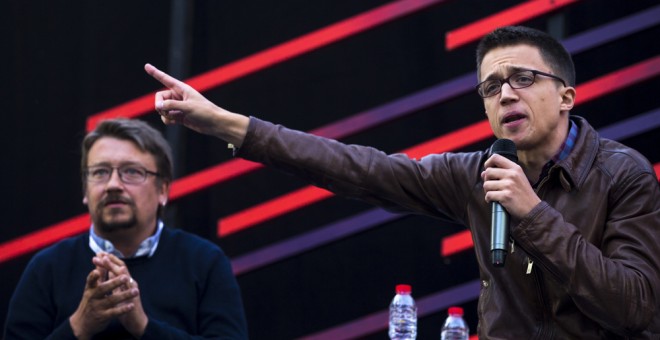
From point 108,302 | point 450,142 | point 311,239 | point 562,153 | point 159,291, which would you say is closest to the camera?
point 562,153

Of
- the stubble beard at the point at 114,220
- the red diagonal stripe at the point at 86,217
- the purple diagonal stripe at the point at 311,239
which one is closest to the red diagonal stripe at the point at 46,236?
the red diagonal stripe at the point at 86,217

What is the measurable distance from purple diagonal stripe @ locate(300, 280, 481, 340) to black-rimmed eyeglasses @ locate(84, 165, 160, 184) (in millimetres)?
883

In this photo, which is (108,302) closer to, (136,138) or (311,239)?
(136,138)

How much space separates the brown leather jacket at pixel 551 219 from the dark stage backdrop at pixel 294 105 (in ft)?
4.11

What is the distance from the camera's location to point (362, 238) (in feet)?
14.4

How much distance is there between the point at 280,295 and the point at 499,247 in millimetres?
2003

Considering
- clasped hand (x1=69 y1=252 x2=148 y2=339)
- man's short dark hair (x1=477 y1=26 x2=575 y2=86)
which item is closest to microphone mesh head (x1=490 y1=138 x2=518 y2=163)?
man's short dark hair (x1=477 y1=26 x2=575 y2=86)

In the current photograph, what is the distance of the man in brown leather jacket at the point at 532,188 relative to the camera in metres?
2.59

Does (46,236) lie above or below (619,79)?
below

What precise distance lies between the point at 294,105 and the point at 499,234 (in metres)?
2.01

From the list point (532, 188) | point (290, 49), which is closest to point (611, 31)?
point (290, 49)

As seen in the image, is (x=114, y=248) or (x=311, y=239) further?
(x=311, y=239)

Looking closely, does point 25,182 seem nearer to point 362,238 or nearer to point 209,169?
point 209,169

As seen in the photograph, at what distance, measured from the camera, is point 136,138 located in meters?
4.17
